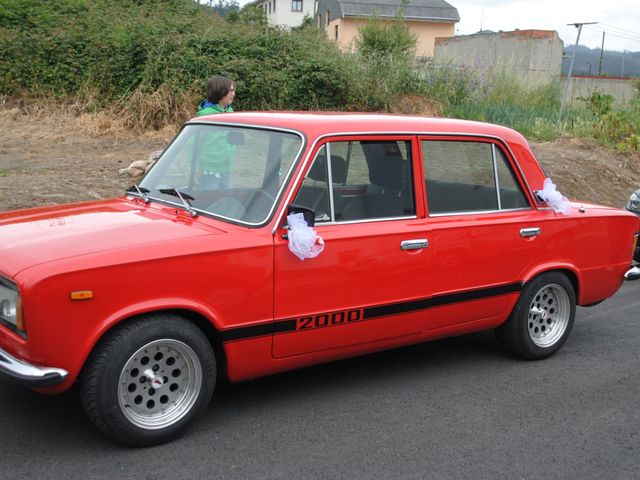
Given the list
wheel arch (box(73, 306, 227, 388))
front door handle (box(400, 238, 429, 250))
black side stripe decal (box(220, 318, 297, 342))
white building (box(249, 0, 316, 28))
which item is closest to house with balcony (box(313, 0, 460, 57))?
white building (box(249, 0, 316, 28))

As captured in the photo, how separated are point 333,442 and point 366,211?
1.41 meters

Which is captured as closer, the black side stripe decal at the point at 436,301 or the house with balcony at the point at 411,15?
the black side stripe decal at the point at 436,301

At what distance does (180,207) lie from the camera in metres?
4.66

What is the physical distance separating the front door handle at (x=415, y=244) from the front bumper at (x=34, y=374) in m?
2.10

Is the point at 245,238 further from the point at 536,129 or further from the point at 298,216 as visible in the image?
the point at 536,129

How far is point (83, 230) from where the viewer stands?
4.12 m

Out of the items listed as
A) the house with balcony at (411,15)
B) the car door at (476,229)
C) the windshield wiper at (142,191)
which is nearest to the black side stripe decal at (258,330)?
the car door at (476,229)

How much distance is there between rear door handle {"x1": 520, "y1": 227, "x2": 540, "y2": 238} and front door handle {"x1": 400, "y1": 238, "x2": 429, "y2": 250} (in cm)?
87

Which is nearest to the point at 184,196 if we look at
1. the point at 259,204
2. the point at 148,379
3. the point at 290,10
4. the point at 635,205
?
the point at 259,204

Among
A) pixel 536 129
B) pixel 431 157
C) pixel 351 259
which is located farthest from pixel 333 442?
pixel 536 129

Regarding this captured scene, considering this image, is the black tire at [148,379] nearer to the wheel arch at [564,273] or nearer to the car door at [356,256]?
the car door at [356,256]

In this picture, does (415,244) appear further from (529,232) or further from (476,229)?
(529,232)

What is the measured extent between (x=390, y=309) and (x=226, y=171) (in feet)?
4.31

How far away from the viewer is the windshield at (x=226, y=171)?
443 centimetres
